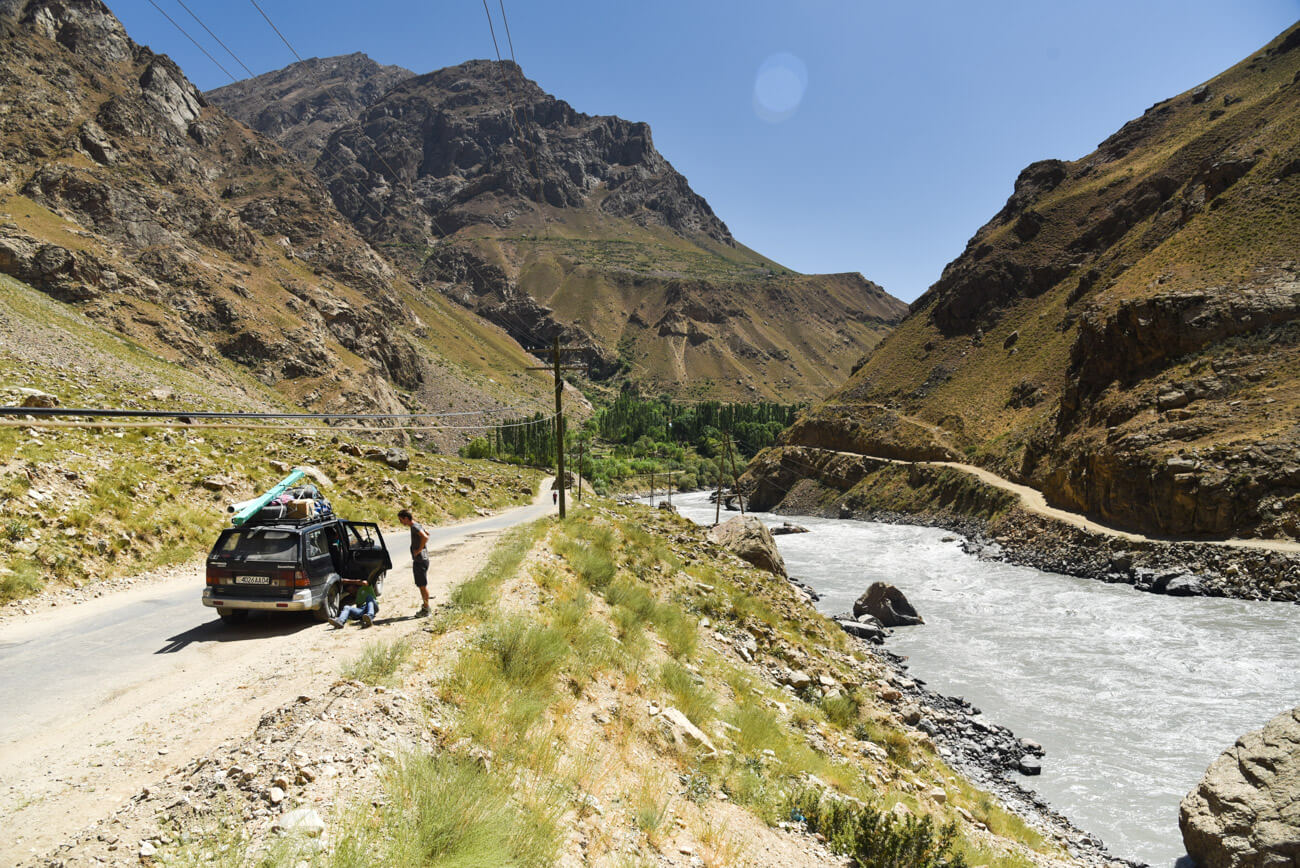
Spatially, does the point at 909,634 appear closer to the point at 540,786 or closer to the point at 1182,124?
the point at 540,786

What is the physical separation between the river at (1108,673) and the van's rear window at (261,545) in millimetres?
16105

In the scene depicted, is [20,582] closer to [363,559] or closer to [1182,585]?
[363,559]

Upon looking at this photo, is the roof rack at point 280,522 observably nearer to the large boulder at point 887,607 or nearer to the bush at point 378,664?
the bush at point 378,664

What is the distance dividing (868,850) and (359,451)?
28.7 meters

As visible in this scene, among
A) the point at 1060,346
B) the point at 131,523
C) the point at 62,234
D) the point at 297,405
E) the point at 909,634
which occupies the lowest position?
the point at 909,634

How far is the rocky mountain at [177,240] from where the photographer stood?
179ft

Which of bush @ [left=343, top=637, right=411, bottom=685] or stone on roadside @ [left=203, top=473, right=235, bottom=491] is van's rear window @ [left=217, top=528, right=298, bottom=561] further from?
stone on roadside @ [left=203, top=473, right=235, bottom=491]

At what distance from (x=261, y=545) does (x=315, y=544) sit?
785 millimetres

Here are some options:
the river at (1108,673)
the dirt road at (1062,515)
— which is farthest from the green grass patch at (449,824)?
the dirt road at (1062,515)

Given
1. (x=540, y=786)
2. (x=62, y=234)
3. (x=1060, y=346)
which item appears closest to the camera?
(x=540, y=786)

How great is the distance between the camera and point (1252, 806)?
880 centimetres

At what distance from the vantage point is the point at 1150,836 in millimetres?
11594

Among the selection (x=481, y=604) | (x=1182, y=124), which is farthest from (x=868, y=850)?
(x=1182, y=124)

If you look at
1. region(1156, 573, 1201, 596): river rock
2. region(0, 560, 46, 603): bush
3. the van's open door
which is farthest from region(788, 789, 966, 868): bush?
region(1156, 573, 1201, 596): river rock
